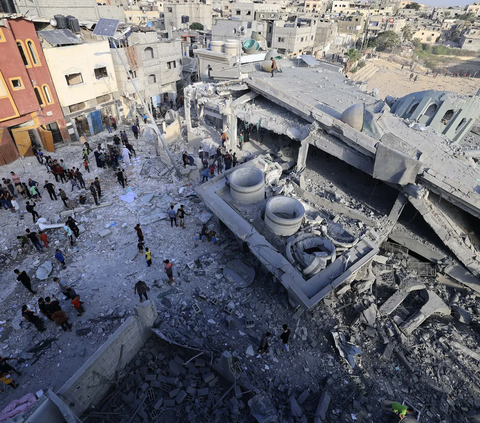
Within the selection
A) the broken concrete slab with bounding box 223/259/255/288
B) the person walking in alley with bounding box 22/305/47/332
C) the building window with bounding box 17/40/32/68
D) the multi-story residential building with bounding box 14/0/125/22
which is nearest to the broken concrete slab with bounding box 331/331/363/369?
the broken concrete slab with bounding box 223/259/255/288

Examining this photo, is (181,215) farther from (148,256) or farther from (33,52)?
(33,52)

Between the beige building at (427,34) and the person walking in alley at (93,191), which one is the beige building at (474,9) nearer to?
the beige building at (427,34)

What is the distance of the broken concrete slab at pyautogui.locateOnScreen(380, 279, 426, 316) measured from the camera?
10305mm

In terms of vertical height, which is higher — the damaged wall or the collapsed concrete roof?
the collapsed concrete roof

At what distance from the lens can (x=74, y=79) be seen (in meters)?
20.1

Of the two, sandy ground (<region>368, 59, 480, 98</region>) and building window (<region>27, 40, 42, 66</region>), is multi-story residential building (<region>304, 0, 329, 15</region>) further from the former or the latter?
building window (<region>27, 40, 42, 66</region>)

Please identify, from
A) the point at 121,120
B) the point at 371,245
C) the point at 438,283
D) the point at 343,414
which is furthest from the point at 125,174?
the point at 438,283

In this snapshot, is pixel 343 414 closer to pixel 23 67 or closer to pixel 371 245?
pixel 371 245

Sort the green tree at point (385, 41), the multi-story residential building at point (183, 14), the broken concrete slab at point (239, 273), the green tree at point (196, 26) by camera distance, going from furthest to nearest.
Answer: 1. the green tree at point (385, 41)
2. the green tree at point (196, 26)
3. the multi-story residential building at point (183, 14)
4. the broken concrete slab at point (239, 273)

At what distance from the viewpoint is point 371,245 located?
10750 mm

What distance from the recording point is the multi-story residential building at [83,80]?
18234 millimetres

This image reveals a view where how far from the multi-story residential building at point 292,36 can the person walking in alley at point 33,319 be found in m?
40.5

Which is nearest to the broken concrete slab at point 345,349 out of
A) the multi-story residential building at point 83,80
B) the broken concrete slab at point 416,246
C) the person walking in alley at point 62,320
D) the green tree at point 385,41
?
the broken concrete slab at point 416,246

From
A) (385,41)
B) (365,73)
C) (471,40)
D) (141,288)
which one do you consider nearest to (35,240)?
(141,288)
